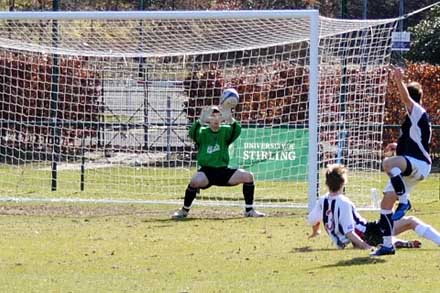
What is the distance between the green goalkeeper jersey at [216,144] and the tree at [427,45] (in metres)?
16.9

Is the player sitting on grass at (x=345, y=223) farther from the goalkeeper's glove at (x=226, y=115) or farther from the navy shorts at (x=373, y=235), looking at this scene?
the goalkeeper's glove at (x=226, y=115)

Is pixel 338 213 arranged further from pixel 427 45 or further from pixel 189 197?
pixel 427 45

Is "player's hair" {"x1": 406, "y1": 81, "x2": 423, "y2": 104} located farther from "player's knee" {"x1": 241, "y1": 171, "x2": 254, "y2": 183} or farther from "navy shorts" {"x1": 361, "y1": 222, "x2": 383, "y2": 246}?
"player's knee" {"x1": 241, "y1": 171, "x2": 254, "y2": 183}

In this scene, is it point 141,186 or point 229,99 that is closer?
point 229,99

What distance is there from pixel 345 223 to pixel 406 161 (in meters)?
0.98

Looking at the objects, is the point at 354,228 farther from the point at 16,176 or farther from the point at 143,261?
the point at 16,176

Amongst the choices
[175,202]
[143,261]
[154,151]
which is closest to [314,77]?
[175,202]

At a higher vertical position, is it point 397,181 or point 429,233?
point 397,181

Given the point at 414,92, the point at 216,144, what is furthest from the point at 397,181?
the point at 216,144

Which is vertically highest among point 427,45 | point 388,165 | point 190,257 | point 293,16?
point 293,16

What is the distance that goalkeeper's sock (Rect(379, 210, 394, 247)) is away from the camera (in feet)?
39.4

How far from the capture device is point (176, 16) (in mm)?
16938

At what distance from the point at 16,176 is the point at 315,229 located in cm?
929

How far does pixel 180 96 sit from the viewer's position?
77.5 ft
